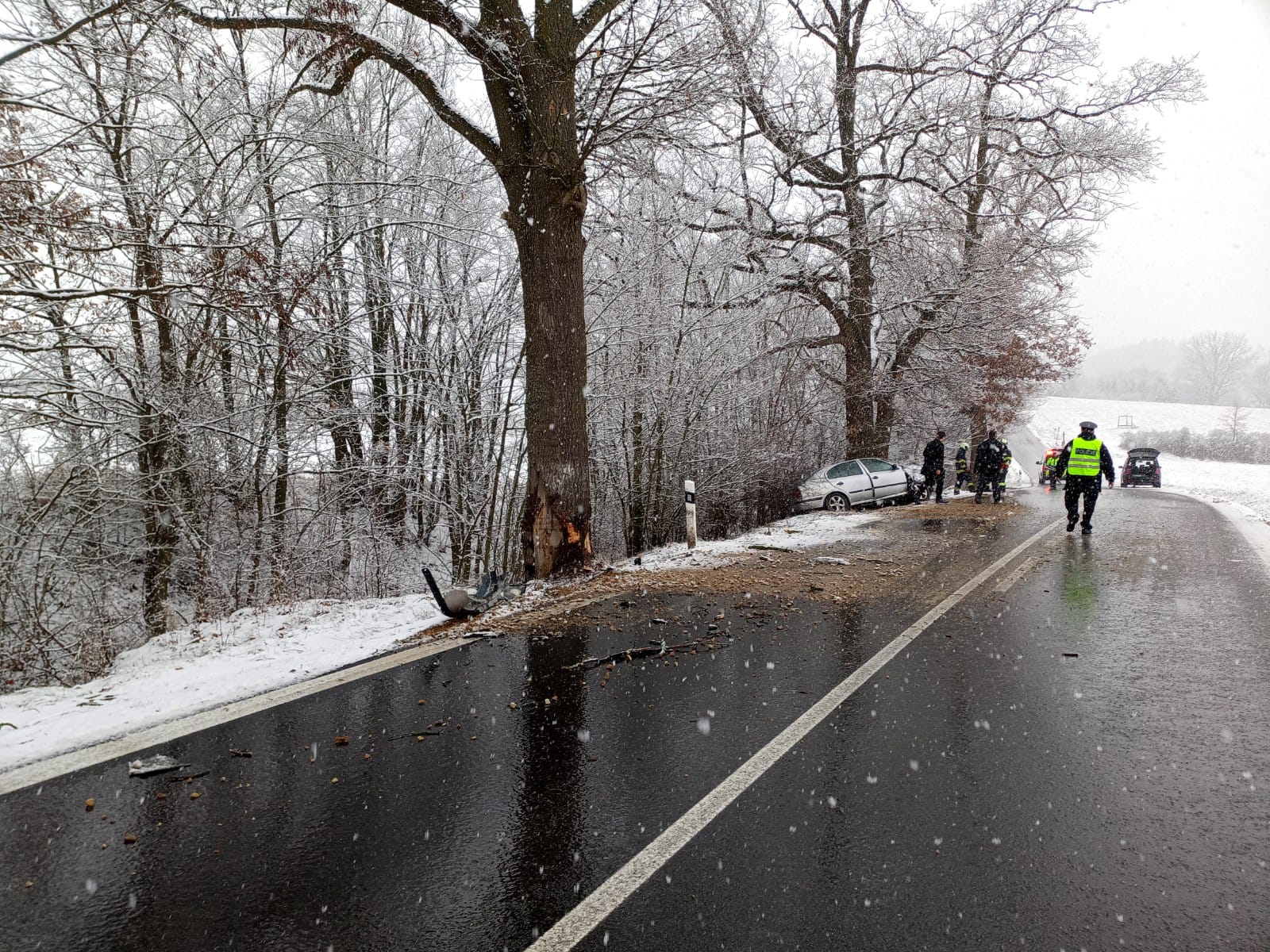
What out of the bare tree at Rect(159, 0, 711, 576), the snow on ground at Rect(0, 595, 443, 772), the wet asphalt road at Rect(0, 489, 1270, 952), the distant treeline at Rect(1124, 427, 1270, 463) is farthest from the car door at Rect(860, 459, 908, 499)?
the distant treeline at Rect(1124, 427, 1270, 463)

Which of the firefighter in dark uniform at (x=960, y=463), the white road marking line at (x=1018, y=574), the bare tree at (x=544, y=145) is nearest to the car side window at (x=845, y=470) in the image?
the firefighter in dark uniform at (x=960, y=463)

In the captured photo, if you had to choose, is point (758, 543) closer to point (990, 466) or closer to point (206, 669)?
point (206, 669)

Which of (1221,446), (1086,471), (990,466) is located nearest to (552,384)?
(1086,471)

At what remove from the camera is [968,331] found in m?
19.2

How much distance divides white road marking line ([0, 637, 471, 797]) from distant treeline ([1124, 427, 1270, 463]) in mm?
64914

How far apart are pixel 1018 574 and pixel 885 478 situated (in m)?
11.2

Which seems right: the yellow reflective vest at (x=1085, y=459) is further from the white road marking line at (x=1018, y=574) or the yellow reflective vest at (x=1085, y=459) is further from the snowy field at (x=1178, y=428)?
the snowy field at (x=1178, y=428)

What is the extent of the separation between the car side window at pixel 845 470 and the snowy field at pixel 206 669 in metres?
13.4

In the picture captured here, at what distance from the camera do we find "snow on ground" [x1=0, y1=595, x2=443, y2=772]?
3994 mm

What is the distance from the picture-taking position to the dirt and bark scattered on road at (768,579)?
21.0 feet

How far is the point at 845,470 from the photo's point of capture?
1889cm

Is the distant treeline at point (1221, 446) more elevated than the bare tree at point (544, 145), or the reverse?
the bare tree at point (544, 145)

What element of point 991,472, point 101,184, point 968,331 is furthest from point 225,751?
point 968,331

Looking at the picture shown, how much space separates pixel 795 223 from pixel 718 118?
157 inches
